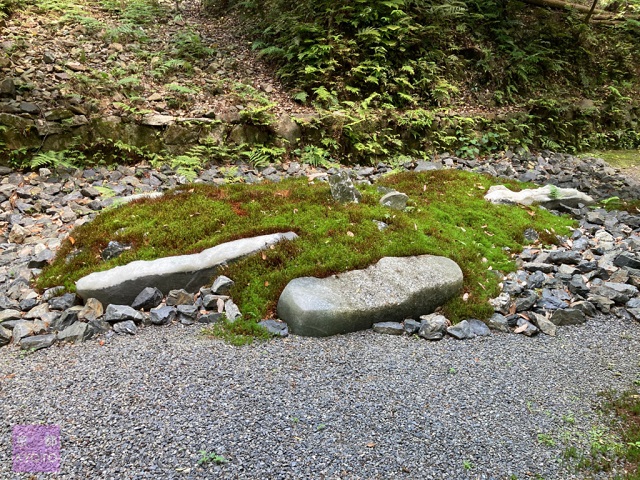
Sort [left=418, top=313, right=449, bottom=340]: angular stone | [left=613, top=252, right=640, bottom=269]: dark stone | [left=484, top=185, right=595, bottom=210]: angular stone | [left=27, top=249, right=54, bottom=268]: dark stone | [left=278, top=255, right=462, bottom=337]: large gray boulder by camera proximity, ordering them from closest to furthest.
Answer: [left=278, top=255, right=462, bottom=337]: large gray boulder, [left=418, top=313, right=449, bottom=340]: angular stone, [left=27, top=249, right=54, bottom=268]: dark stone, [left=613, top=252, right=640, bottom=269]: dark stone, [left=484, top=185, right=595, bottom=210]: angular stone

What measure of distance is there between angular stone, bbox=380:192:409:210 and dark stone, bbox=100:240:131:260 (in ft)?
11.9

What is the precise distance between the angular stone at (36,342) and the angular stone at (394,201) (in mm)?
4533

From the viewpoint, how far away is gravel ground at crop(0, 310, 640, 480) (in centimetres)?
283

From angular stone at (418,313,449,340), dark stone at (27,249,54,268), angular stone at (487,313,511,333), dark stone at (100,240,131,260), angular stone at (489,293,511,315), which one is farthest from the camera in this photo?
dark stone at (27,249,54,268)

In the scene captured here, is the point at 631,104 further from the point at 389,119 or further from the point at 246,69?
the point at 246,69

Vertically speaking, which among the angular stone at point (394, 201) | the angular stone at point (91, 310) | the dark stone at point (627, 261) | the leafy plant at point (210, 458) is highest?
the angular stone at point (394, 201)

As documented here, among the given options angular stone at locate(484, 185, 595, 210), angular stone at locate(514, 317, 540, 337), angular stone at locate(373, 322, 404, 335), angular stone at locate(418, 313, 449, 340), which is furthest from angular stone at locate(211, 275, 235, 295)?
angular stone at locate(484, 185, 595, 210)

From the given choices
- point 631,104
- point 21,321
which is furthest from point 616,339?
point 631,104

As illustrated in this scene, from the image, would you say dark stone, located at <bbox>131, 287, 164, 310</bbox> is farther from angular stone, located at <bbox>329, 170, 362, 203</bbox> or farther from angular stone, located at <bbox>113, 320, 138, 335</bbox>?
angular stone, located at <bbox>329, 170, 362, 203</bbox>

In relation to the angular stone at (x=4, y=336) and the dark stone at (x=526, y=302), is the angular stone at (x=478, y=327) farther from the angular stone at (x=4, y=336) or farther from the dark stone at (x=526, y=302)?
the angular stone at (x=4, y=336)

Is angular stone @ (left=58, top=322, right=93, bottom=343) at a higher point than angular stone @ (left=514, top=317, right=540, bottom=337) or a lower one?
lower

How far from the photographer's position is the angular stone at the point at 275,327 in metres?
4.32

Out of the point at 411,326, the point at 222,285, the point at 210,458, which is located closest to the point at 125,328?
the point at 222,285

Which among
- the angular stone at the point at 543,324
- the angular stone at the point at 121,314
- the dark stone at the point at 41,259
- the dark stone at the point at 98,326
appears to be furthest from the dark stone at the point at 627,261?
the dark stone at the point at 41,259
